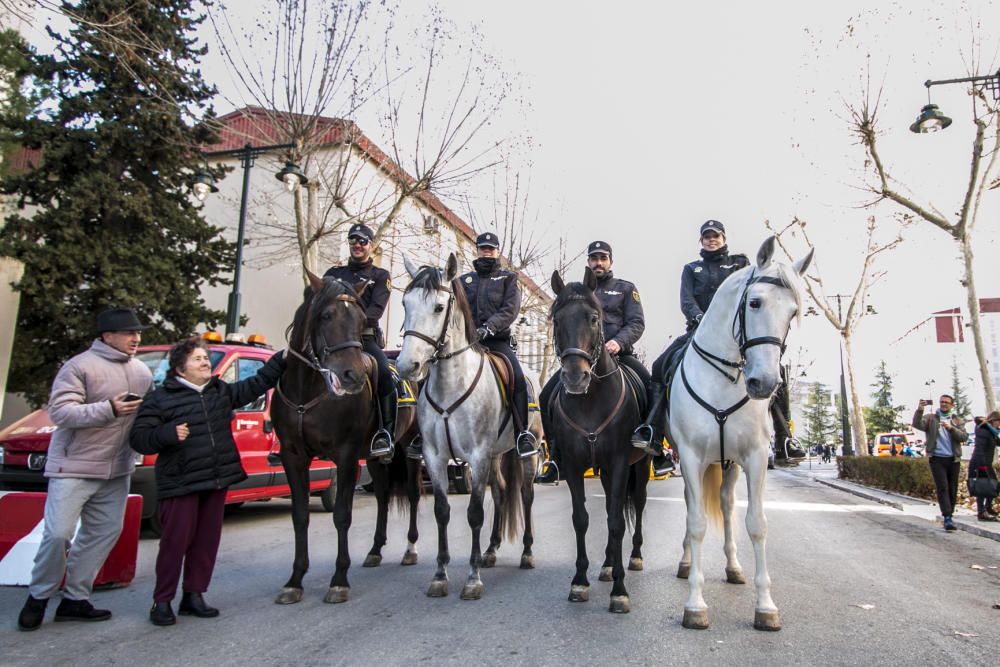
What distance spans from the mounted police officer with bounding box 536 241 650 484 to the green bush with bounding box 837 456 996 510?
39.2 ft

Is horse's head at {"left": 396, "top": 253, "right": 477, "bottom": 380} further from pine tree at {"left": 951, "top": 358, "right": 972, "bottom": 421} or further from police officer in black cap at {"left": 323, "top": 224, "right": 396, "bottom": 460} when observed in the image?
pine tree at {"left": 951, "top": 358, "right": 972, "bottom": 421}

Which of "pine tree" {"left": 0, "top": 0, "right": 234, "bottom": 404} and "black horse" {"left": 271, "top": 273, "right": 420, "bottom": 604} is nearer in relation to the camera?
"black horse" {"left": 271, "top": 273, "right": 420, "bottom": 604}

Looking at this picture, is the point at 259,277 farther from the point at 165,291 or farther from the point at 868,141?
the point at 868,141

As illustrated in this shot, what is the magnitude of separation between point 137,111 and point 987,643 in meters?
20.7

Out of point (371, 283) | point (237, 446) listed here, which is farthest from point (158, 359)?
point (371, 283)

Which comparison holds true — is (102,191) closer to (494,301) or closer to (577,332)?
(494,301)

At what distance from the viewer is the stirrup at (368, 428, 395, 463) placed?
20.2ft

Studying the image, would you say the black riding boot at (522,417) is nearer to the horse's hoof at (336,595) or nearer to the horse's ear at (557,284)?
the horse's ear at (557,284)

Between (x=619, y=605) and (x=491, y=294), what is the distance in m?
3.42

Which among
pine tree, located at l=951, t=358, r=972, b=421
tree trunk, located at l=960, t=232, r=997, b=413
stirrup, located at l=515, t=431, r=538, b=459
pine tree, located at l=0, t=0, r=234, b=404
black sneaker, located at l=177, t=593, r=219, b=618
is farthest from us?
pine tree, located at l=951, t=358, r=972, b=421

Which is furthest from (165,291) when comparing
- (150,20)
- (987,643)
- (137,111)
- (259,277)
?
(987,643)

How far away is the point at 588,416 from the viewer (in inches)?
233

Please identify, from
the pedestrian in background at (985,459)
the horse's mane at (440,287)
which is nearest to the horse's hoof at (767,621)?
the horse's mane at (440,287)

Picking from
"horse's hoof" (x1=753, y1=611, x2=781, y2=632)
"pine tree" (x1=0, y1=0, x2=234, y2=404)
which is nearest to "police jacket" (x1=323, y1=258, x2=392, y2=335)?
"horse's hoof" (x1=753, y1=611, x2=781, y2=632)
